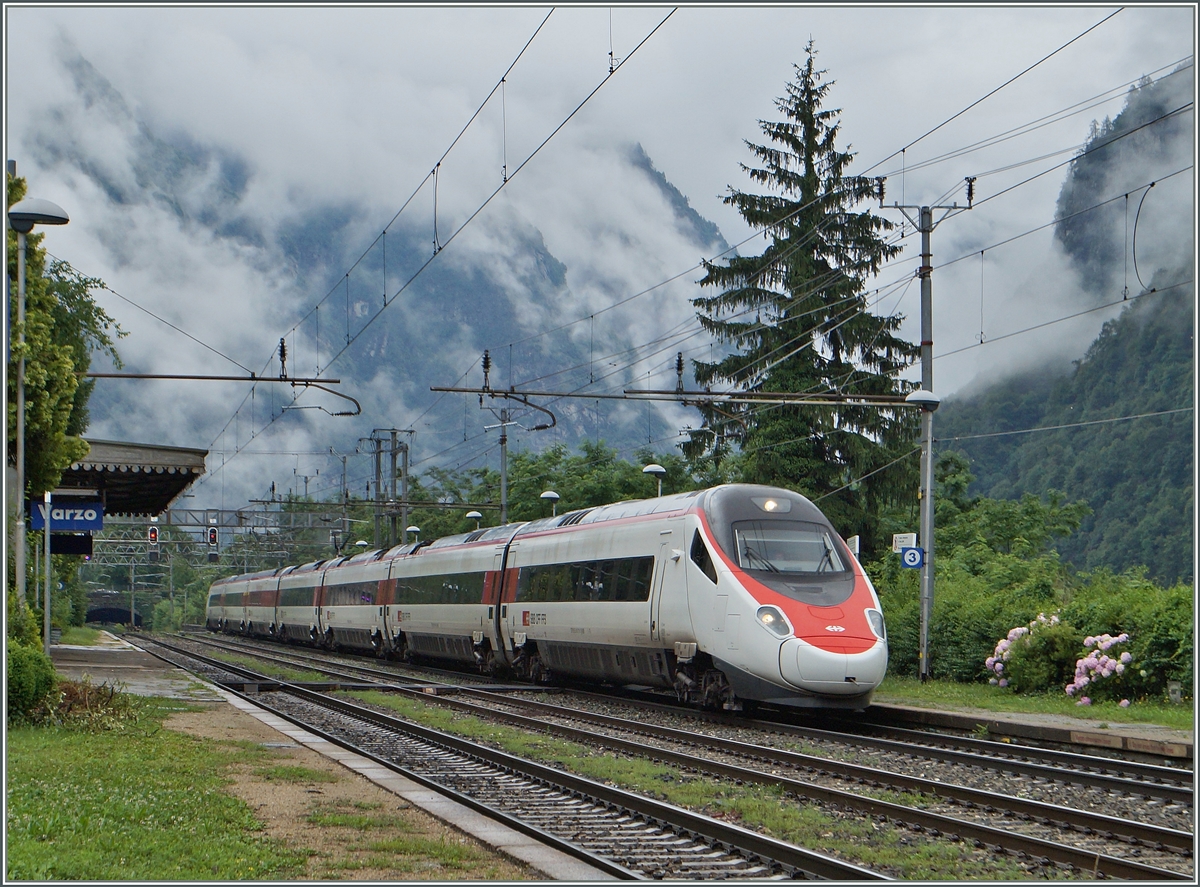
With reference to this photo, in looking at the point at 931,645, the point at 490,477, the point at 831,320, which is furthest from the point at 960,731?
the point at 490,477

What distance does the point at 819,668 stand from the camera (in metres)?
16.9

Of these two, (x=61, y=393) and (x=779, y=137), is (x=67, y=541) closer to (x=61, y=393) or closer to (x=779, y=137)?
(x=61, y=393)

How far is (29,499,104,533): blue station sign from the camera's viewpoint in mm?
22625

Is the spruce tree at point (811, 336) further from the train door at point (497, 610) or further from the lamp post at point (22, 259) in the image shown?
the lamp post at point (22, 259)

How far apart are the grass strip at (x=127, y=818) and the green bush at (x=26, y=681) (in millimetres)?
1164

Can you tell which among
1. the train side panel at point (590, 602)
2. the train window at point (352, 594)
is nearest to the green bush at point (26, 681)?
the train side panel at point (590, 602)

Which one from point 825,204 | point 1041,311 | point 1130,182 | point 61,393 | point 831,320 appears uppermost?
point 1130,182

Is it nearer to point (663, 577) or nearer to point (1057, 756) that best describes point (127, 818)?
point (1057, 756)

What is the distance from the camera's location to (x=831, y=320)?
44875mm

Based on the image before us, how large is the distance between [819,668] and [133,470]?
54.7ft

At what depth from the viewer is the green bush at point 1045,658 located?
812 inches

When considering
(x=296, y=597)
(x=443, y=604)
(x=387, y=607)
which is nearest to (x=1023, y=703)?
(x=443, y=604)

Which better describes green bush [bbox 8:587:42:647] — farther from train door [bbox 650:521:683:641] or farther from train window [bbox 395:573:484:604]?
train window [bbox 395:573:484:604]

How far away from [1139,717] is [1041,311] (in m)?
120
